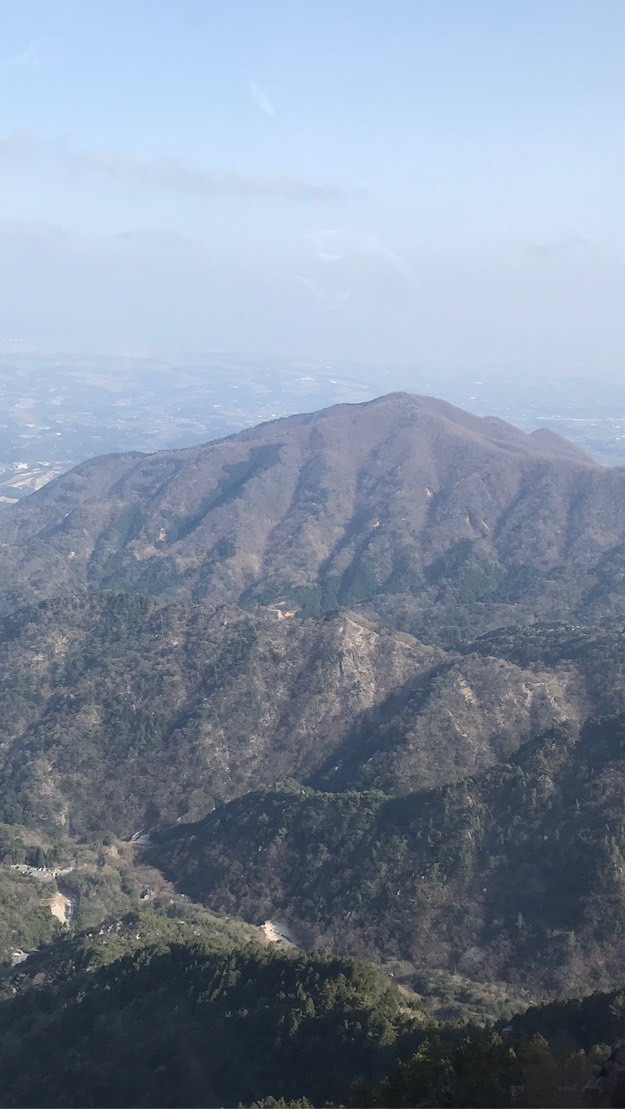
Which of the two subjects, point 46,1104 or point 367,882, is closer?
point 46,1104

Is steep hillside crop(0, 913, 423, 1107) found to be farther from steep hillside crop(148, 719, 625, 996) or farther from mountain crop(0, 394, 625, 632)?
mountain crop(0, 394, 625, 632)

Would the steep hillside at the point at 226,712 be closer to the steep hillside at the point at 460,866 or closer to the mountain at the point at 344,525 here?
the steep hillside at the point at 460,866

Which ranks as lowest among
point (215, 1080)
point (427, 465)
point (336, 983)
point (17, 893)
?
point (17, 893)

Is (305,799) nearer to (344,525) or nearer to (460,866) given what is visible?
(460,866)

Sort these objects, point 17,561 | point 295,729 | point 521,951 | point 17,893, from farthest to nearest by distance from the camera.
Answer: point 17,561 → point 295,729 → point 17,893 → point 521,951

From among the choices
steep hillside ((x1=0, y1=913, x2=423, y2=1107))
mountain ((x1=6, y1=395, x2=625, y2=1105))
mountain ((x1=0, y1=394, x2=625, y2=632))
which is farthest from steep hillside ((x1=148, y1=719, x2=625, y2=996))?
mountain ((x1=0, y1=394, x2=625, y2=632))

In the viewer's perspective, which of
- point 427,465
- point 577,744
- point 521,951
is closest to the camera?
point 521,951

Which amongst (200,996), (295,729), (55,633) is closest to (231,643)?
(295,729)

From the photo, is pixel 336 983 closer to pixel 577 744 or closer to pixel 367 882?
pixel 367 882
